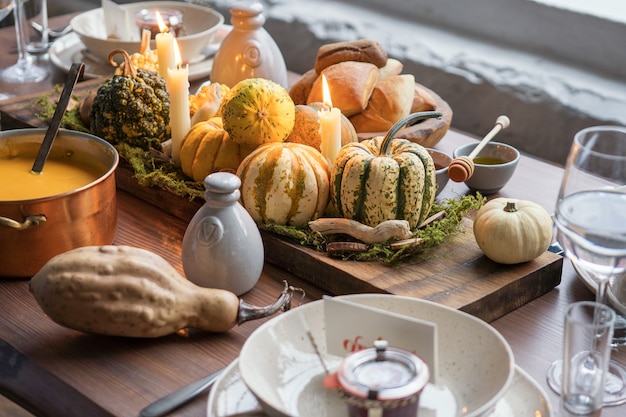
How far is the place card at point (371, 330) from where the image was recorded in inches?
34.3

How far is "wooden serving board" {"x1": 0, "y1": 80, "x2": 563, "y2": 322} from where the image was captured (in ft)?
3.66

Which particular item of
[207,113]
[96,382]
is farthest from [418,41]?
[96,382]

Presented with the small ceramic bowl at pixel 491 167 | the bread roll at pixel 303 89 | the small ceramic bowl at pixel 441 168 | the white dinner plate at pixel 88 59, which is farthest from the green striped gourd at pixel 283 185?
the white dinner plate at pixel 88 59

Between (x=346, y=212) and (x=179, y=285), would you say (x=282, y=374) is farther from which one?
(x=346, y=212)

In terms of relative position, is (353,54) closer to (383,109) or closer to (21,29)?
(383,109)

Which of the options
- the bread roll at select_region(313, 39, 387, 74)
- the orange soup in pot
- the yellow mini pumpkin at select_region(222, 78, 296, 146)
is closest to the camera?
the orange soup in pot

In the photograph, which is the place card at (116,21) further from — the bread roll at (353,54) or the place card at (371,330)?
the place card at (371,330)

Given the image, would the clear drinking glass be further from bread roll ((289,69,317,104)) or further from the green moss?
bread roll ((289,69,317,104))

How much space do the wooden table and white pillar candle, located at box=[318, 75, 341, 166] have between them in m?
0.21

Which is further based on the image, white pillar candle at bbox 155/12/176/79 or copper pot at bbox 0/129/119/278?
white pillar candle at bbox 155/12/176/79

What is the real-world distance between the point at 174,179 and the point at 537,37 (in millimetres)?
1550

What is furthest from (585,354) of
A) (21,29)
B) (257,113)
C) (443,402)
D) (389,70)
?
(21,29)

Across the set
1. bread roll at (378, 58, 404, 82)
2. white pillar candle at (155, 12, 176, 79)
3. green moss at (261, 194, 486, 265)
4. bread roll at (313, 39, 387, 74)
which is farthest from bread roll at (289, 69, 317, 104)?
green moss at (261, 194, 486, 265)

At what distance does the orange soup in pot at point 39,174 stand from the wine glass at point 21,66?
0.80m
